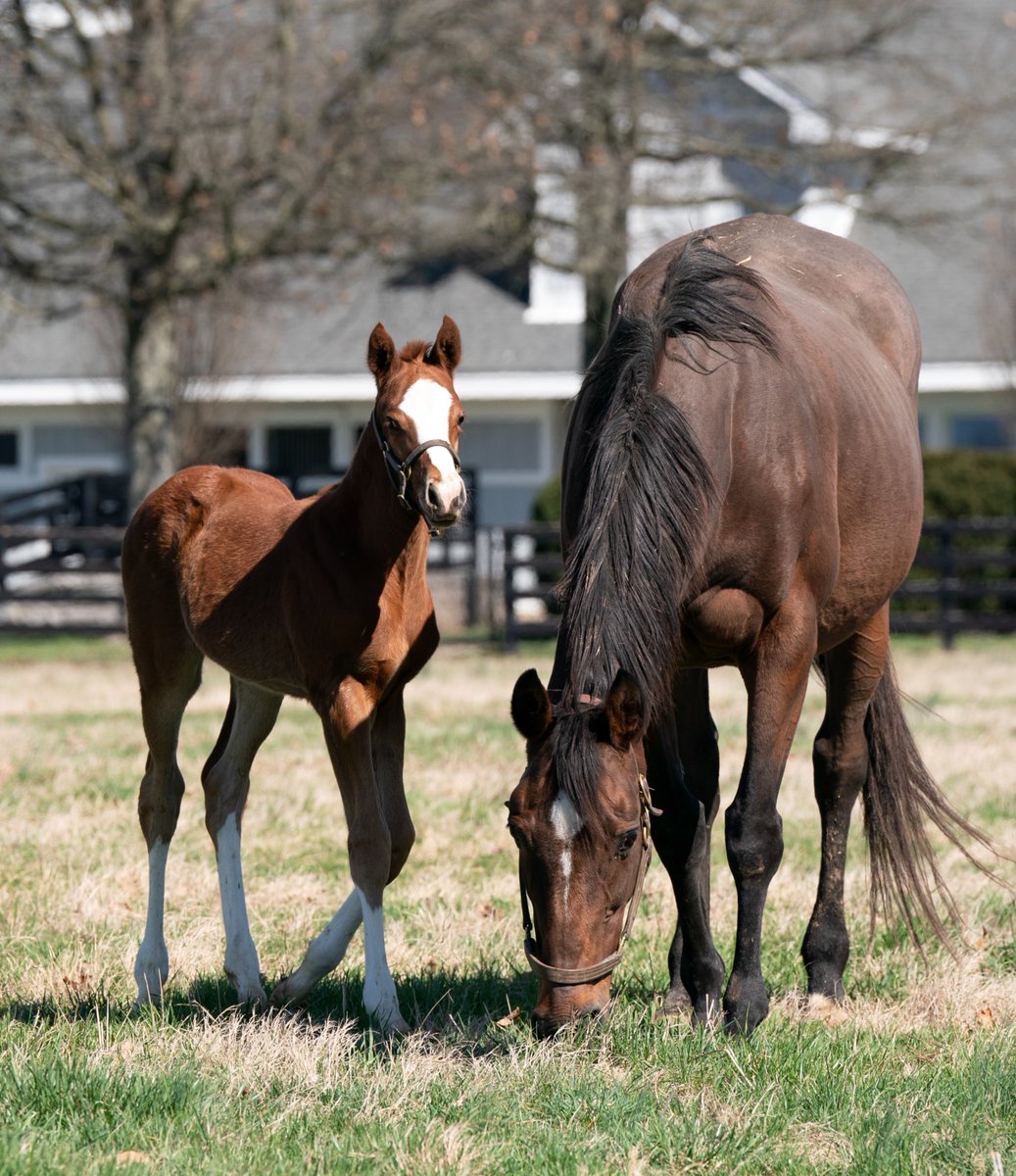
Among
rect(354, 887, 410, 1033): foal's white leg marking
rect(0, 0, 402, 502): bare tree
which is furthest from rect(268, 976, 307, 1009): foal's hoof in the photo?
rect(0, 0, 402, 502): bare tree

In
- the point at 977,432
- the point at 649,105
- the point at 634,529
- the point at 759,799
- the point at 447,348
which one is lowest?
the point at 759,799

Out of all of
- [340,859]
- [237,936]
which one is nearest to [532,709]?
[237,936]

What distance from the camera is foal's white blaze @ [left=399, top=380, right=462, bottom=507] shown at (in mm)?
4082

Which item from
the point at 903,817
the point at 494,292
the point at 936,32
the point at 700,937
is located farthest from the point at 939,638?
the point at 700,937

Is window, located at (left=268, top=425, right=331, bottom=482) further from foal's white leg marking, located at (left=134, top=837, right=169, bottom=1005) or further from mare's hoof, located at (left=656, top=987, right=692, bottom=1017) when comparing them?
mare's hoof, located at (left=656, top=987, right=692, bottom=1017)

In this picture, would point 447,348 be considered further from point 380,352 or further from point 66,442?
point 66,442

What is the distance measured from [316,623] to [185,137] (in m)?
11.9

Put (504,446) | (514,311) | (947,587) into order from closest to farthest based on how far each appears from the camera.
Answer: (947,587)
(504,446)
(514,311)

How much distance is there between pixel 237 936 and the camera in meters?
4.70

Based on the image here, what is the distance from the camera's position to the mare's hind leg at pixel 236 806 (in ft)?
15.3

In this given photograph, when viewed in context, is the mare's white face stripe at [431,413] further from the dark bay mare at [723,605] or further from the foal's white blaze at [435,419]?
the dark bay mare at [723,605]

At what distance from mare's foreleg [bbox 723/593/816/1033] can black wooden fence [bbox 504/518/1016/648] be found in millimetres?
11476

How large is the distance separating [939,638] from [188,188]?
963cm

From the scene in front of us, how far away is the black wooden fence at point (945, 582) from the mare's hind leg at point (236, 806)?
425 inches
